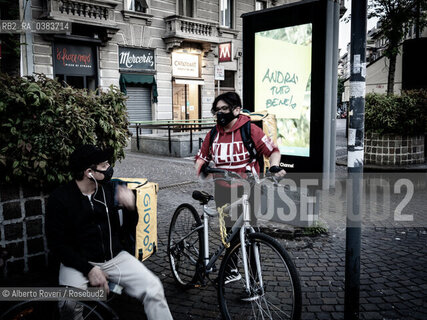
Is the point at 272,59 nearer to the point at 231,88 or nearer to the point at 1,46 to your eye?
the point at 1,46

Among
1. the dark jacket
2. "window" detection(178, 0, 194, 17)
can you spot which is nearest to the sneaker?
the dark jacket

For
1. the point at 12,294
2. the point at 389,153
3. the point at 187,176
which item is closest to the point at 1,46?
the point at 12,294

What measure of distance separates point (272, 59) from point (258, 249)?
12.2 ft

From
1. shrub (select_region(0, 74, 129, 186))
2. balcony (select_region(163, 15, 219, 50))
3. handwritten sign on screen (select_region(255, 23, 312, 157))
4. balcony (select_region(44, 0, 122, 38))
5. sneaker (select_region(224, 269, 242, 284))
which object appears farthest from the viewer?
balcony (select_region(163, 15, 219, 50))

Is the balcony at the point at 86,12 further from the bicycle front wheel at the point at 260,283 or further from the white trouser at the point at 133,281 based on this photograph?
the bicycle front wheel at the point at 260,283

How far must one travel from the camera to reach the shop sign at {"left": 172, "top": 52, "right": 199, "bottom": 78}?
68.8ft

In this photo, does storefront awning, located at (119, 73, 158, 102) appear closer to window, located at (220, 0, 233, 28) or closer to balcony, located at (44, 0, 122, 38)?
balcony, located at (44, 0, 122, 38)

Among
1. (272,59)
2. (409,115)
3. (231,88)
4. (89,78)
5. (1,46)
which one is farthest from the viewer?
(231,88)

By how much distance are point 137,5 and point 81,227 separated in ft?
61.6

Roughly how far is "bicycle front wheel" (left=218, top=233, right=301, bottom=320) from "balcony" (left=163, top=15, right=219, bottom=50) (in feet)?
60.4

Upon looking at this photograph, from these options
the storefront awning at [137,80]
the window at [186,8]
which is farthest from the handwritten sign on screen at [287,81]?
the window at [186,8]

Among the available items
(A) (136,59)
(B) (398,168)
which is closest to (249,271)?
(B) (398,168)

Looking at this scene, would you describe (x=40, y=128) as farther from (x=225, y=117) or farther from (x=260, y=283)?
(x=260, y=283)

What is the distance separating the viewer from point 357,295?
10.1ft
